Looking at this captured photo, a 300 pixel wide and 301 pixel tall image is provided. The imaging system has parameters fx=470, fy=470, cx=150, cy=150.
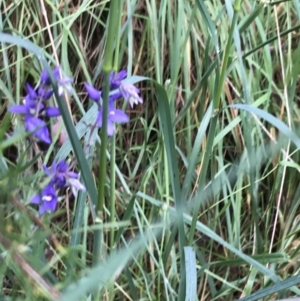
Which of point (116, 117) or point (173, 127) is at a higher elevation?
point (116, 117)

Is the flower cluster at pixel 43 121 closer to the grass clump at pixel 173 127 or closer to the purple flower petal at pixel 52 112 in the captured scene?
the purple flower petal at pixel 52 112

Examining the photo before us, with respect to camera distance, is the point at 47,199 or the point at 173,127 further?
the point at 173,127

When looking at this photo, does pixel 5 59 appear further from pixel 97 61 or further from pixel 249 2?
pixel 249 2

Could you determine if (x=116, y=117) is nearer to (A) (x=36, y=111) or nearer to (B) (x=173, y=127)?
(A) (x=36, y=111)

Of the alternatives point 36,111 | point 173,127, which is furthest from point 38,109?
point 173,127

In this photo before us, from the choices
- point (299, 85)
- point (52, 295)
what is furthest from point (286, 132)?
point (299, 85)

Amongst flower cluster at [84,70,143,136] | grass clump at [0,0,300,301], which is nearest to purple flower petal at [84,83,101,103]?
flower cluster at [84,70,143,136]

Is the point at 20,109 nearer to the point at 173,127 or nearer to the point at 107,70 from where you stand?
the point at 107,70

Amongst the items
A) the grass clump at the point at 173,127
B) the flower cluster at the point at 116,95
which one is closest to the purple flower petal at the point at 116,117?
the flower cluster at the point at 116,95
